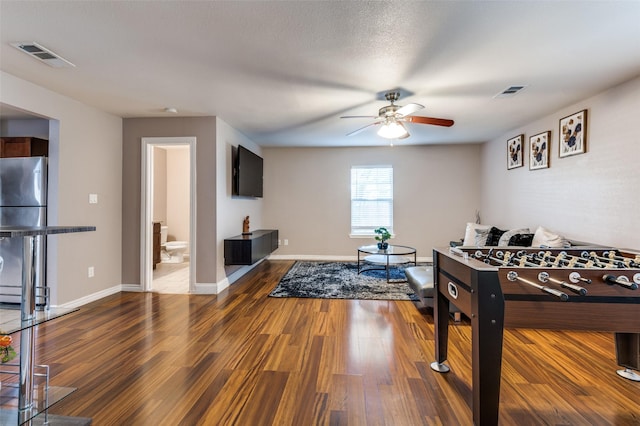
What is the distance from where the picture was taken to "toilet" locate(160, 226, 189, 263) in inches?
246

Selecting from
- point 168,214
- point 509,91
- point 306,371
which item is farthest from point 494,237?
point 168,214

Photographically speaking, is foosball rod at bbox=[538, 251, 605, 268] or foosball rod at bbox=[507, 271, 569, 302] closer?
foosball rod at bbox=[507, 271, 569, 302]

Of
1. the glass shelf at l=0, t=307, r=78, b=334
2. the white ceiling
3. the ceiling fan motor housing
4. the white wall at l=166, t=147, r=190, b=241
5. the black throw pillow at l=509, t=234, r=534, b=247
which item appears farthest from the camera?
the white wall at l=166, t=147, r=190, b=241

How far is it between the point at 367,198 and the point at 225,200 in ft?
10.4

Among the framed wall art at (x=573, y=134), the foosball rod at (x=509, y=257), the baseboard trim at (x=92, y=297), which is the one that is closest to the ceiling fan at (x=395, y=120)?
the foosball rod at (x=509, y=257)

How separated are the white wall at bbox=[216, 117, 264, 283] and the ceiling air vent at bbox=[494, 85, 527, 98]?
353 cm

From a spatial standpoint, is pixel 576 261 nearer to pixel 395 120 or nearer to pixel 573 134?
pixel 395 120

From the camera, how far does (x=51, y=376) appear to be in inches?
80.0

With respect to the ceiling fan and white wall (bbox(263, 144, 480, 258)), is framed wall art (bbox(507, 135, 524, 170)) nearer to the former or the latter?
white wall (bbox(263, 144, 480, 258))

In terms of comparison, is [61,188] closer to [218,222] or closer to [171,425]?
[218,222]

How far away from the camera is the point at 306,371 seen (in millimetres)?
2125

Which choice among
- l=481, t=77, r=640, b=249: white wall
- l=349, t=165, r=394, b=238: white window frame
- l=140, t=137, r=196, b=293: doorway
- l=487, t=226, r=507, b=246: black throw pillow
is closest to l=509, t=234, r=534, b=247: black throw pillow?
l=481, t=77, r=640, b=249: white wall

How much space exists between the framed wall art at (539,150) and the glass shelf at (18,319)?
5263mm

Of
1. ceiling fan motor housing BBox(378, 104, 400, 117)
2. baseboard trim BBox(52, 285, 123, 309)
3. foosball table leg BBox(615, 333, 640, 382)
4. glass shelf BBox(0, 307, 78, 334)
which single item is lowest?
baseboard trim BBox(52, 285, 123, 309)
